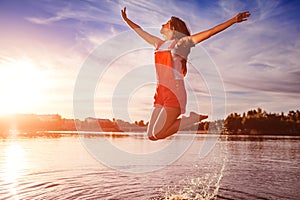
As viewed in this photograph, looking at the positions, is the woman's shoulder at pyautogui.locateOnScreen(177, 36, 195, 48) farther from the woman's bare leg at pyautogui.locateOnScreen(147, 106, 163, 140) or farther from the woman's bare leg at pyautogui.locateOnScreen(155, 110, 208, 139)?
the woman's bare leg at pyautogui.locateOnScreen(147, 106, 163, 140)

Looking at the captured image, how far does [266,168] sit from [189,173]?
719cm

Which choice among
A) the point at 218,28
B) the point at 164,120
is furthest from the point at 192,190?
the point at 218,28

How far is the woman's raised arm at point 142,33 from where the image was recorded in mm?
7902

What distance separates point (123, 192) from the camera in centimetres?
1684

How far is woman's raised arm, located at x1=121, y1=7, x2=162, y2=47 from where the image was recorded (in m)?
7.90

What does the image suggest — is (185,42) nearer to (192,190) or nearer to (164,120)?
(164,120)

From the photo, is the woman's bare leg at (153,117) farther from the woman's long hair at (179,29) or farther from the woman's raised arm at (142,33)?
the woman's raised arm at (142,33)

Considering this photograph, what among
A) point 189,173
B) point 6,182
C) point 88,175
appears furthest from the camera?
point 189,173

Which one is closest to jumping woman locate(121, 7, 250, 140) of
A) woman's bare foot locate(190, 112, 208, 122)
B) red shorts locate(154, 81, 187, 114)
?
red shorts locate(154, 81, 187, 114)

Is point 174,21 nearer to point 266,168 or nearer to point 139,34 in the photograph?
point 139,34

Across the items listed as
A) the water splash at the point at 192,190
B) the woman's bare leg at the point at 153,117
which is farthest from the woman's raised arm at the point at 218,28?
the water splash at the point at 192,190

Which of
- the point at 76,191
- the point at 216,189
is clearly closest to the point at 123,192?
the point at 76,191

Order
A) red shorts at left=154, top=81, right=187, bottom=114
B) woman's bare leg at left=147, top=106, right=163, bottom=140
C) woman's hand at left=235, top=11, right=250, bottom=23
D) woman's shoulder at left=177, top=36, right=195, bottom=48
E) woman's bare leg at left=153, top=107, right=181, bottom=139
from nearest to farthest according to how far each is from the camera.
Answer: woman's hand at left=235, top=11, right=250, bottom=23 → woman's shoulder at left=177, top=36, right=195, bottom=48 → red shorts at left=154, top=81, right=187, bottom=114 → woman's bare leg at left=153, top=107, right=181, bottom=139 → woman's bare leg at left=147, top=106, right=163, bottom=140

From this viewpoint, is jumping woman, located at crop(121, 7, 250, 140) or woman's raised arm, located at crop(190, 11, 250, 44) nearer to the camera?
woman's raised arm, located at crop(190, 11, 250, 44)
